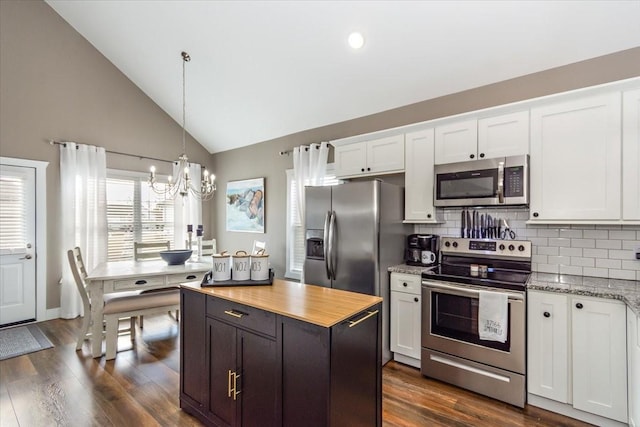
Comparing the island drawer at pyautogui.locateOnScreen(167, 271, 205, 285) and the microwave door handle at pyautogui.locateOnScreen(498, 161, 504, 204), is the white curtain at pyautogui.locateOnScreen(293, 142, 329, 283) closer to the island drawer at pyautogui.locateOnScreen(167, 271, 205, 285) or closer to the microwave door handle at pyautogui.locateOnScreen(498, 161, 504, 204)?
the island drawer at pyautogui.locateOnScreen(167, 271, 205, 285)

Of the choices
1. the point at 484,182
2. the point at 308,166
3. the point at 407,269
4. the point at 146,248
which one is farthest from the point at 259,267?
the point at 146,248

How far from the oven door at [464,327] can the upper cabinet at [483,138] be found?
1.17m

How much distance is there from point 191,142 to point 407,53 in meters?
4.31

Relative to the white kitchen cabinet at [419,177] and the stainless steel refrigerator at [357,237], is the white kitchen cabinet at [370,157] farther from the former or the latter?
the stainless steel refrigerator at [357,237]

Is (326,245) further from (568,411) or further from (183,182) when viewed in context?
(568,411)

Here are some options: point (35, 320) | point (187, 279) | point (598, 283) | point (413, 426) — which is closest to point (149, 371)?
point (187, 279)

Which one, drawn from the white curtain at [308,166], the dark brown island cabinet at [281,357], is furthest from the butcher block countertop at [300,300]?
the white curtain at [308,166]

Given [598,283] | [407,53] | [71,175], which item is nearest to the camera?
[598,283]

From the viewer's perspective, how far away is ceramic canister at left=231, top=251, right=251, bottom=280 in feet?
7.20

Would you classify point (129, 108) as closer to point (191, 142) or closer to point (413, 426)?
point (191, 142)

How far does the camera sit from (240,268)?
221 centimetres

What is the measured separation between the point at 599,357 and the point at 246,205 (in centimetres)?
474

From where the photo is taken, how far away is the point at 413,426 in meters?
2.12

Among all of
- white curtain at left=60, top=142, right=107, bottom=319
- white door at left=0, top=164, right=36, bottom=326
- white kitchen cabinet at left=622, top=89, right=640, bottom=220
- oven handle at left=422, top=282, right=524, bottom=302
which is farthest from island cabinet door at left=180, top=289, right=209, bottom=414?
white door at left=0, top=164, right=36, bottom=326
